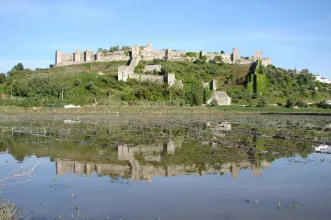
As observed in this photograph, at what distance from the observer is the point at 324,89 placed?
68.7 m

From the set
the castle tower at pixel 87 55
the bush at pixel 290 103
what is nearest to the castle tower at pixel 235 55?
the bush at pixel 290 103

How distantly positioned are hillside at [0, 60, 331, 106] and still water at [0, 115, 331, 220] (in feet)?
120

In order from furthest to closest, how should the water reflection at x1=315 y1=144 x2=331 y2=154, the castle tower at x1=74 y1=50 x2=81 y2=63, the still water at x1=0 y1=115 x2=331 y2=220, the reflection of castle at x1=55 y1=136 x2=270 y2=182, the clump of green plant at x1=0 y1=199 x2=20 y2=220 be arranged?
1. the castle tower at x1=74 y1=50 x2=81 y2=63
2. the water reflection at x1=315 y1=144 x2=331 y2=154
3. the reflection of castle at x1=55 y1=136 x2=270 y2=182
4. the still water at x1=0 y1=115 x2=331 y2=220
5. the clump of green plant at x1=0 y1=199 x2=20 y2=220

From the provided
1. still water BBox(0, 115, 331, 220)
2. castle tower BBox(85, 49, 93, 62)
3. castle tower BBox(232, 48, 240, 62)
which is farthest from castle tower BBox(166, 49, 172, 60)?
still water BBox(0, 115, 331, 220)

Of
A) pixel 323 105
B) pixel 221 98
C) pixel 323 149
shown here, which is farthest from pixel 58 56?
pixel 323 149

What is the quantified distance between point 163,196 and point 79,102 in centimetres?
4513

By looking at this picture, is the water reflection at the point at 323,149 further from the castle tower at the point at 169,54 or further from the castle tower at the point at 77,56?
the castle tower at the point at 77,56

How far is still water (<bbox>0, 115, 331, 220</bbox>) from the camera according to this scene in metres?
8.28

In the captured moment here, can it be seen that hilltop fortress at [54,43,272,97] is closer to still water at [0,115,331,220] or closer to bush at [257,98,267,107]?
bush at [257,98,267,107]

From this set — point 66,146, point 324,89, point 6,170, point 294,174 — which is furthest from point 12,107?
point 324,89

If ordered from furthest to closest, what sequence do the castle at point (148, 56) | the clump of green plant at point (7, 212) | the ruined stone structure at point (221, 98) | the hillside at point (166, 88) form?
the castle at point (148, 56) → the ruined stone structure at point (221, 98) → the hillside at point (166, 88) → the clump of green plant at point (7, 212)

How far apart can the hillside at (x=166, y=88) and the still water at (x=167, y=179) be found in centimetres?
3653

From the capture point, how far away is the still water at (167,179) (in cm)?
828

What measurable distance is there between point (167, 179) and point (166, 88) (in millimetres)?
47273
